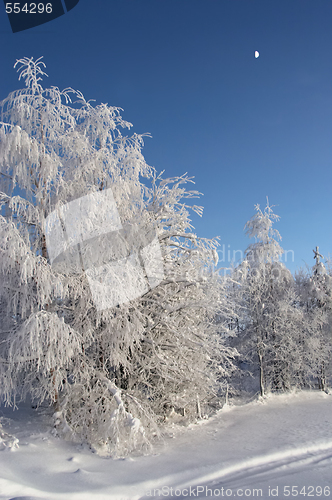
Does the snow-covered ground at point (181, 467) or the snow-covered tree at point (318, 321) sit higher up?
the snow-covered tree at point (318, 321)

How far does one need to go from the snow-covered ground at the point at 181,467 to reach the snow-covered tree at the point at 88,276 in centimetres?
72

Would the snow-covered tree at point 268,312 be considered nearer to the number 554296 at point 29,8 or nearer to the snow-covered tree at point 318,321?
the snow-covered tree at point 318,321

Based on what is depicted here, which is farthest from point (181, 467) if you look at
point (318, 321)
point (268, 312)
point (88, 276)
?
point (318, 321)

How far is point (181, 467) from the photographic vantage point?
6.50 metres

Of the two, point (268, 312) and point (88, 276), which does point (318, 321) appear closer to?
point (268, 312)

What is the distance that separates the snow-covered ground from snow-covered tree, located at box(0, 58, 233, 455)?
0.72 meters

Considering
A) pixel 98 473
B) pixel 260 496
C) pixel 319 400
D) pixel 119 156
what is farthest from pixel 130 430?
pixel 319 400

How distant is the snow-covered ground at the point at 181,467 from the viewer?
5.32m

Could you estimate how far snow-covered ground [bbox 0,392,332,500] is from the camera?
532 centimetres

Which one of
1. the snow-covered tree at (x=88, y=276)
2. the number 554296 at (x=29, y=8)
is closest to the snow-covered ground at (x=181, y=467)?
the snow-covered tree at (x=88, y=276)

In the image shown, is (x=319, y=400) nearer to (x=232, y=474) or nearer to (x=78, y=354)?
(x=232, y=474)

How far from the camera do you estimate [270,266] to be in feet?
63.1

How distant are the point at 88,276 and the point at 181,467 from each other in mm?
4568

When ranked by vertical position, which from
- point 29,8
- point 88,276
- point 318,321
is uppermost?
point 29,8
